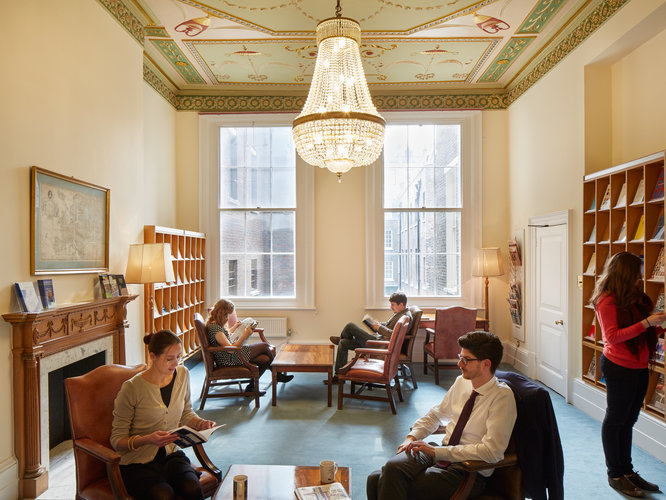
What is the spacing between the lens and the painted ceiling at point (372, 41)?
15.5 ft

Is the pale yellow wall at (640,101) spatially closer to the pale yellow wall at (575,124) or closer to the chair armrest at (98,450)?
the pale yellow wall at (575,124)

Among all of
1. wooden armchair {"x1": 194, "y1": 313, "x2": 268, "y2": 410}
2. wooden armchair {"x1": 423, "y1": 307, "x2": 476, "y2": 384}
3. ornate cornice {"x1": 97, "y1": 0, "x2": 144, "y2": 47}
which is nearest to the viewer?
ornate cornice {"x1": 97, "y1": 0, "x2": 144, "y2": 47}

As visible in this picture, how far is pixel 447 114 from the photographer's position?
707 cm

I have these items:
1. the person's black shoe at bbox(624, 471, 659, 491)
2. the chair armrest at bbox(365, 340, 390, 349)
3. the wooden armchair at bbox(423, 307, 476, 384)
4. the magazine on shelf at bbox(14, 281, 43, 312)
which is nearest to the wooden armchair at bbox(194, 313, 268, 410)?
the chair armrest at bbox(365, 340, 390, 349)

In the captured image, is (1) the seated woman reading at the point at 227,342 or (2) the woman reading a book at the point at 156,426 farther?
(1) the seated woman reading at the point at 227,342

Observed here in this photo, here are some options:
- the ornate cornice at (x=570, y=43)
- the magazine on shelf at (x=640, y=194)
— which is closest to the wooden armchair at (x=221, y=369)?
the magazine on shelf at (x=640, y=194)

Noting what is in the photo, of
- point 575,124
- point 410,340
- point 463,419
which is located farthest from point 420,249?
point 463,419

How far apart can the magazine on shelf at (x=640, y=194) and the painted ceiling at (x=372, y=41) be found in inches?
66.7

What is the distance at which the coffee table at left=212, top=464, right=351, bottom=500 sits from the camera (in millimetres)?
2266

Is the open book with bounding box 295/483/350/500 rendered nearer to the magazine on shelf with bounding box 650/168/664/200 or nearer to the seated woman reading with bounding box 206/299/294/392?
the seated woman reading with bounding box 206/299/294/392

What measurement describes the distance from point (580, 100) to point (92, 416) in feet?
17.2

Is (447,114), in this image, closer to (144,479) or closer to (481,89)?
(481,89)

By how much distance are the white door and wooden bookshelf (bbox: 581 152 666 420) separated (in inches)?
14.8

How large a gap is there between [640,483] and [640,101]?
3.33 metres
